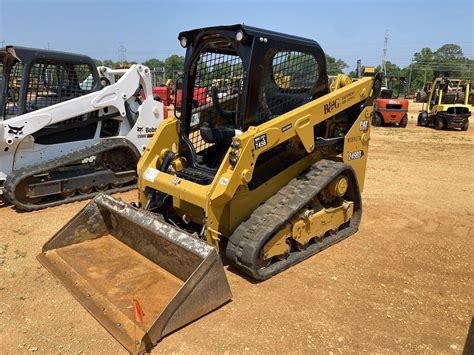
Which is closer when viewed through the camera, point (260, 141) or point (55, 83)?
point (260, 141)

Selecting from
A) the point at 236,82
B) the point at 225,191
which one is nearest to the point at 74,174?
the point at 236,82

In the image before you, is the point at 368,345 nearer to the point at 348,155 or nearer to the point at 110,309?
the point at 110,309

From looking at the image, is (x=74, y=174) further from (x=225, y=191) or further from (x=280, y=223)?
(x=280, y=223)

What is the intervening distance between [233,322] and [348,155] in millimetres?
2649

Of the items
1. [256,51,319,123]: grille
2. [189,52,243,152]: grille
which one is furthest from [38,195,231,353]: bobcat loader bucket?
[256,51,319,123]: grille

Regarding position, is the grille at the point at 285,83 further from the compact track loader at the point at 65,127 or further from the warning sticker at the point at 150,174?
the compact track loader at the point at 65,127

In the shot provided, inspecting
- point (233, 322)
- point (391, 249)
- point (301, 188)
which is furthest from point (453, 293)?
point (233, 322)

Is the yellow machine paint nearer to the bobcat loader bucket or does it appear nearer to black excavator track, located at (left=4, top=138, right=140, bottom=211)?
the bobcat loader bucket

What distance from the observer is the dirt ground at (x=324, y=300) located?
3.25 m

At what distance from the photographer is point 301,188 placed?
14.8ft

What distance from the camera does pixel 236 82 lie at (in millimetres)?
4633

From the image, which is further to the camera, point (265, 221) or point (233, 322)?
point (265, 221)

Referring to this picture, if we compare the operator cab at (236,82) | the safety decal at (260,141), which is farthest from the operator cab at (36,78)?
the safety decal at (260,141)

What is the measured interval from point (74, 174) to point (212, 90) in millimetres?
3095
